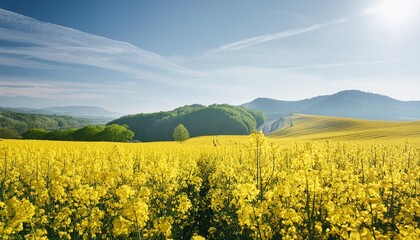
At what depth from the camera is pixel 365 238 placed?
5.16 meters

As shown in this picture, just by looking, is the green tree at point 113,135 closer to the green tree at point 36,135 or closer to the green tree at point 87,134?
the green tree at point 87,134

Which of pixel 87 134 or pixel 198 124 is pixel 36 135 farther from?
pixel 198 124

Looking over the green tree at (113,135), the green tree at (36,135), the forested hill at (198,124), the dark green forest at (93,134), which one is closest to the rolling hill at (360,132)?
the forested hill at (198,124)

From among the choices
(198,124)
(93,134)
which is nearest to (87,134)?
(93,134)

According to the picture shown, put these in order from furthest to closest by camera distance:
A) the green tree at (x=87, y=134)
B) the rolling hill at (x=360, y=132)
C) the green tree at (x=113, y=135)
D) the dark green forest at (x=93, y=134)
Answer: the green tree at (x=87, y=134), the dark green forest at (x=93, y=134), the green tree at (x=113, y=135), the rolling hill at (x=360, y=132)

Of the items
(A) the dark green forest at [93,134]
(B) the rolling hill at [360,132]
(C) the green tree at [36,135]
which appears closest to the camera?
(B) the rolling hill at [360,132]

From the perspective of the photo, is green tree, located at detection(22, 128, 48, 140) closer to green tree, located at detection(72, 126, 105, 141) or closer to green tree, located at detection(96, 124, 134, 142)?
green tree, located at detection(72, 126, 105, 141)

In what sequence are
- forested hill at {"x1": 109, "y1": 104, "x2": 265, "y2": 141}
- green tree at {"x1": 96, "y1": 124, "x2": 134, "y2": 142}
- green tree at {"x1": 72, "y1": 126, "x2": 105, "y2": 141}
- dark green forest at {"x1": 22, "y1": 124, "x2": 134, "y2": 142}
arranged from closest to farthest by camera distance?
green tree at {"x1": 96, "y1": 124, "x2": 134, "y2": 142}, dark green forest at {"x1": 22, "y1": 124, "x2": 134, "y2": 142}, green tree at {"x1": 72, "y1": 126, "x2": 105, "y2": 141}, forested hill at {"x1": 109, "y1": 104, "x2": 265, "y2": 141}

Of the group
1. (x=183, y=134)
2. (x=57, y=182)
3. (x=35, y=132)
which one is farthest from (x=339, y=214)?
(x=35, y=132)

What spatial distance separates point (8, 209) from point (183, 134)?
73.9 metres

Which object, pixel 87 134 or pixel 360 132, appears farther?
pixel 87 134

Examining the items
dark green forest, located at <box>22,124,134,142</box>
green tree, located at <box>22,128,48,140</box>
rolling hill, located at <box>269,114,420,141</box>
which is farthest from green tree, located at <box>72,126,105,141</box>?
rolling hill, located at <box>269,114,420,141</box>

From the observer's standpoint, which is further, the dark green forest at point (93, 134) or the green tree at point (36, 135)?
the green tree at point (36, 135)

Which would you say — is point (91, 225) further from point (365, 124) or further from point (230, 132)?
point (230, 132)
